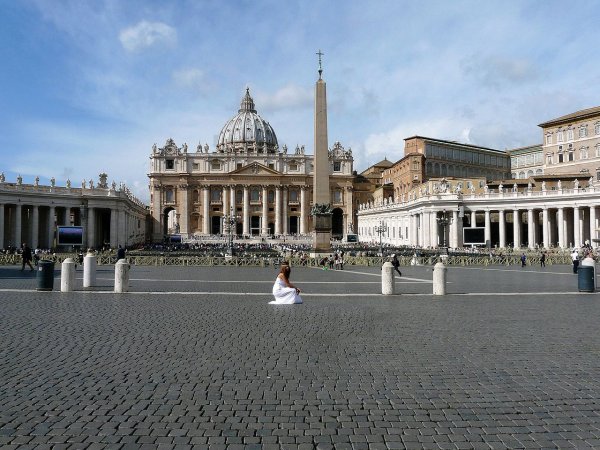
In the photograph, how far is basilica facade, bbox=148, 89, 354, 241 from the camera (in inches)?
3898

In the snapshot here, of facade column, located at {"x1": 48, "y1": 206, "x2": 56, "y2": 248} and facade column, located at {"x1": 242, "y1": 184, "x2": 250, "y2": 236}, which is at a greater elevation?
facade column, located at {"x1": 242, "y1": 184, "x2": 250, "y2": 236}

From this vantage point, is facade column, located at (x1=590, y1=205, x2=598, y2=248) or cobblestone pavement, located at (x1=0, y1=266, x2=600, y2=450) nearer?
cobblestone pavement, located at (x1=0, y1=266, x2=600, y2=450)

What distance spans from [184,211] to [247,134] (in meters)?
33.6

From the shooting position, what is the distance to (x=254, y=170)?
329ft

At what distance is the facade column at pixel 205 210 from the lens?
9875 centimetres

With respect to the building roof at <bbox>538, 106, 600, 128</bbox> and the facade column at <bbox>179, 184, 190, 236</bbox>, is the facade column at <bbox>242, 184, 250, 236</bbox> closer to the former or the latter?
the facade column at <bbox>179, 184, 190, 236</bbox>

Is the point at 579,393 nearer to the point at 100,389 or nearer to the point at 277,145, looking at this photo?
the point at 100,389

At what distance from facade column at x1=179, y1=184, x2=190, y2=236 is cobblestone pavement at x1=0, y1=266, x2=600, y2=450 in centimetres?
8793

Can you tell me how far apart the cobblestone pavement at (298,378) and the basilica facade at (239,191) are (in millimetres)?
87384

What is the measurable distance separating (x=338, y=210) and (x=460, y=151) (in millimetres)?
28296

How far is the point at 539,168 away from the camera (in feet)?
263

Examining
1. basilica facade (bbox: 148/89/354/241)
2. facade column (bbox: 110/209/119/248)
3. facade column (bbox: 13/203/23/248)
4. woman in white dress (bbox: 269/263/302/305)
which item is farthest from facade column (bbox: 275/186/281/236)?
woman in white dress (bbox: 269/263/302/305)

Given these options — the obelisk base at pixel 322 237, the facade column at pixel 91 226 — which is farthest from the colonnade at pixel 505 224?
the facade column at pixel 91 226

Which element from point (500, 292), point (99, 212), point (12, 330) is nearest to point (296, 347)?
point (12, 330)
